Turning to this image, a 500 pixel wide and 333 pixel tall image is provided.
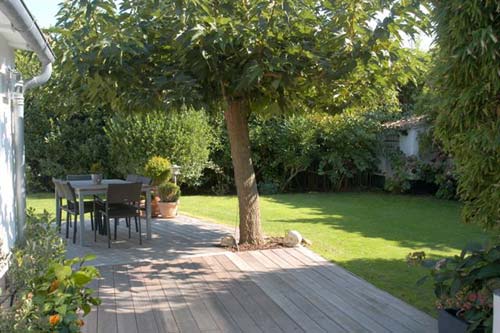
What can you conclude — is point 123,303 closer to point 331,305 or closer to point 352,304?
point 331,305

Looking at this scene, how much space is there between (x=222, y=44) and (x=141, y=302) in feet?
8.60

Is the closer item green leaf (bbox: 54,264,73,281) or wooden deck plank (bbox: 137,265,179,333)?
green leaf (bbox: 54,264,73,281)

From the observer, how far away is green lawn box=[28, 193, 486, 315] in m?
6.07

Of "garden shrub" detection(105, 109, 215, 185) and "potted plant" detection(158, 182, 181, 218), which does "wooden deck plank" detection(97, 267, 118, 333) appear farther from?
"garden shrub" detection(105, 109, 215, 185)

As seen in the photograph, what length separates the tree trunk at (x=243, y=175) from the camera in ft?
24.2

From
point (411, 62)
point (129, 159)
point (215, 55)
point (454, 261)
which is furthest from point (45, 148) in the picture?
point (454, 261)

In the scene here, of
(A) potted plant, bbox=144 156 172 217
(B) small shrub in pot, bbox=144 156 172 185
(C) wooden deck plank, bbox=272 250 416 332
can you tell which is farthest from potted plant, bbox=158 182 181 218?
(C) wooden deck plank, bbox=272 250 416 332

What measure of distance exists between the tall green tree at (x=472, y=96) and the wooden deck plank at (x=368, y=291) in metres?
0.94

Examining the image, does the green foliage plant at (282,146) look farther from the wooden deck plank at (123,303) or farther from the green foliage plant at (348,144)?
the wooden deck plank at (123,303)

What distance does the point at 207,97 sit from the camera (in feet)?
21.1

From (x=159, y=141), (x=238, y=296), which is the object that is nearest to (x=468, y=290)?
(x=238, y=296)

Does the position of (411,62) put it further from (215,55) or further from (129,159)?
(129,159)

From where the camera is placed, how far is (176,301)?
4996 millimetres

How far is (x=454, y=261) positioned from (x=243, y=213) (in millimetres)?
3796
